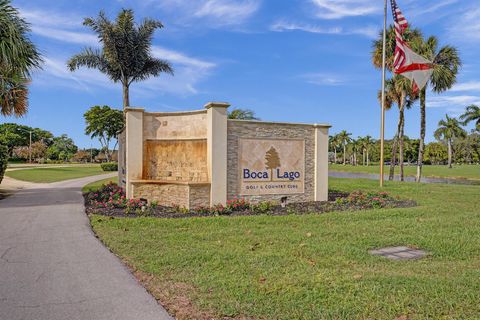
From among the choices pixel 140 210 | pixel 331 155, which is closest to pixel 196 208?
pixel 140 210

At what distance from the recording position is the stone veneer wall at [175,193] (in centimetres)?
1145

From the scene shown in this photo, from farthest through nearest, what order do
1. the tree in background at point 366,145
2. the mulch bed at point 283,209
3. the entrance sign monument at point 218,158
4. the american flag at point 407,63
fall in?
1. the tree in background at point 366,145
2. the american flag at point 407,63
3. the entrance sign monument at point 218,158
4. the mulch bed at point 283,209

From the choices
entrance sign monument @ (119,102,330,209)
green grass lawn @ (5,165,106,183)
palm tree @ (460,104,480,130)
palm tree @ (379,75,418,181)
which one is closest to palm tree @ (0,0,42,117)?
entrance sign monument @ (119,102,330,209)

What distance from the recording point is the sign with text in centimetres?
1223

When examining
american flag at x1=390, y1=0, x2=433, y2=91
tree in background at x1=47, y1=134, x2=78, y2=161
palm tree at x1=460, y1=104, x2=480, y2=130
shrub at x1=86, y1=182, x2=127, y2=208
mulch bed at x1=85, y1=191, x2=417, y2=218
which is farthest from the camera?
tree in background at x1=47, y1=134, x2=78, y2=161

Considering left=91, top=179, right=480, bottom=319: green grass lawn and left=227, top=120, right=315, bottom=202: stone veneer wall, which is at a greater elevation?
left=227, top=120, right=315, bottom=202: stone veneer wall

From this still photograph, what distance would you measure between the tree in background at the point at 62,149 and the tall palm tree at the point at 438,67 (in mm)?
84959

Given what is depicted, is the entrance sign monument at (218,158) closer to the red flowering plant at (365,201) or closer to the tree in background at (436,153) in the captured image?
the red flowering plant at (365,201)

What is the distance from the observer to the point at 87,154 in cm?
9994

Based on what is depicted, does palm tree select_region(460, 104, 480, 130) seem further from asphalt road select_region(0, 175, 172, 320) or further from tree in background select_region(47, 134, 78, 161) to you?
tree in background select_region(47, 134, 78, 161)

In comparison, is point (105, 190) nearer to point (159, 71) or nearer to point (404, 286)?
point (159, 71)

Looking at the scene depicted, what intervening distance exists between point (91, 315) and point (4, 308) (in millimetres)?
1075

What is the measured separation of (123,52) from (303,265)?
2363 cm

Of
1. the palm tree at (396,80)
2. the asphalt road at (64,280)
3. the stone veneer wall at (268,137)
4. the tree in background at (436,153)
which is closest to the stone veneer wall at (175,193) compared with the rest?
the stone veneer wall at (268,137)
